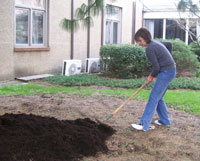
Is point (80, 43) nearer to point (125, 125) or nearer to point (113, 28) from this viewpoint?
point (113, 28)

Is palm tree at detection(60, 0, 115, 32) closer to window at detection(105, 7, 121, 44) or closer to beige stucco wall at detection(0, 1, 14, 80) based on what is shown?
beige stucco wall at detection(0, 1, 14, 80)

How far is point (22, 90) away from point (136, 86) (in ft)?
11.5

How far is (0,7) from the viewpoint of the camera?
9.28 m

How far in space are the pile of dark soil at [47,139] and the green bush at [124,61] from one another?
687 cm

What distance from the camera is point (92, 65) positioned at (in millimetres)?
12805

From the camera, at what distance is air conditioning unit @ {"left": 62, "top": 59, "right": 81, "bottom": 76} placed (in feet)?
37.3

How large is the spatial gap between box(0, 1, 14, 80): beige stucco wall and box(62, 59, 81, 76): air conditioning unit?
2251 mm

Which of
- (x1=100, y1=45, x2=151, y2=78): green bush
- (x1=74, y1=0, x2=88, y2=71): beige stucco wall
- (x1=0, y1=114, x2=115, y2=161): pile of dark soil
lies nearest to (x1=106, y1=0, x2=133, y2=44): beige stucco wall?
(x1=74, y1=0, x2=88, y2=71): beige stucco wall

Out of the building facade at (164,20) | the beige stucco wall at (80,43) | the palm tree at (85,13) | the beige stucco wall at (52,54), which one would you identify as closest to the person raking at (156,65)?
the palm tree at (85,13)

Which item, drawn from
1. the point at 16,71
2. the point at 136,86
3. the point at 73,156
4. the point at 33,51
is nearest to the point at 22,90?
the point at 16,71

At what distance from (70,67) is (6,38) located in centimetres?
289

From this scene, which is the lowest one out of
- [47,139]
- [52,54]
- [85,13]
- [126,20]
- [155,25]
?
[47,139]

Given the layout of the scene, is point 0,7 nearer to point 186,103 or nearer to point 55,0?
point 55,0

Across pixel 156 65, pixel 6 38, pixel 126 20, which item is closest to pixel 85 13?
pixel 156 65
